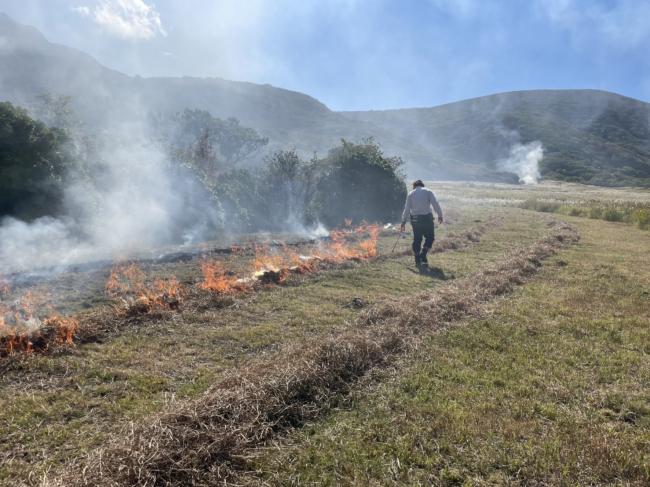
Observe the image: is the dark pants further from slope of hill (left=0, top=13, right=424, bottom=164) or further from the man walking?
slope of hill (left=0, top=13, right=424, bottom=164)

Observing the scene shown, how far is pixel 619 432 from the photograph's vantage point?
4285mm

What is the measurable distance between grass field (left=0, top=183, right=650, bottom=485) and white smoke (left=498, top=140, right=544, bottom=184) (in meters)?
129

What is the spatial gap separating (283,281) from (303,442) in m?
6.78

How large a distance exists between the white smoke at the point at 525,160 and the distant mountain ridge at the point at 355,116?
2.68 meters

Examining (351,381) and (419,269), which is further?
(419,269)

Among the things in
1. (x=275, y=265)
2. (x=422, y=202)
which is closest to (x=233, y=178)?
(x=422, y=202)

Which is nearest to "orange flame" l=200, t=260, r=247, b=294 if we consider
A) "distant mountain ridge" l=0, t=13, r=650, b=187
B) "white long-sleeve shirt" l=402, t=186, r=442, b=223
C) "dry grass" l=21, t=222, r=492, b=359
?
"dry grass" l=21, t=222, r=492, b=359

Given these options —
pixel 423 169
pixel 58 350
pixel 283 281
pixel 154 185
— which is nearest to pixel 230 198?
pixel 154 185

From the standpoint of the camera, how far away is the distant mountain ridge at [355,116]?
99250mm

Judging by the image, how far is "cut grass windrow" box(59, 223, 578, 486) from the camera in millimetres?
3539

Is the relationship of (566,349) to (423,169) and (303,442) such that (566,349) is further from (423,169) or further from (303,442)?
(423,169)

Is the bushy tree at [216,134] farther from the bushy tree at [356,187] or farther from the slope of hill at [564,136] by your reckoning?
Result: the slope of hill at [564,136]

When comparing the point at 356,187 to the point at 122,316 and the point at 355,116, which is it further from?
the point at 355,116

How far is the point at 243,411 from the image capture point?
174 inches
